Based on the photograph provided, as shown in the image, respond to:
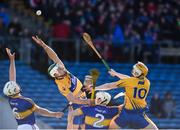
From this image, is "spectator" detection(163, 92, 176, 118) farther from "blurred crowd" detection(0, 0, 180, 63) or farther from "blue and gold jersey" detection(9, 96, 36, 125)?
"blue and gold jersey" detection(9, 96, 36, 125)

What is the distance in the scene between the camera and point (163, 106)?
22516 millimetres

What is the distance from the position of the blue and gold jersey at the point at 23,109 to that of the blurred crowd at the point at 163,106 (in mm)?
8253

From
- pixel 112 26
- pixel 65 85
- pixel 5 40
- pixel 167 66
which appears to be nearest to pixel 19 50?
pixel 5 40

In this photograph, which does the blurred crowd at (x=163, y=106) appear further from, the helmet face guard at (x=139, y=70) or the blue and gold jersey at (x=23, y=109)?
the blue and gold jersey at (x=23, y=109)

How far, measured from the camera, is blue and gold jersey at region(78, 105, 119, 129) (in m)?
14.5

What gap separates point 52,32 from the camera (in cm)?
2389

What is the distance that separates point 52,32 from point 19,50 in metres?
1.69

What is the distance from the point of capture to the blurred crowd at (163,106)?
73.4 feet

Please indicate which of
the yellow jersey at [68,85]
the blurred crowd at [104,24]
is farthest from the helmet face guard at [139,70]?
the blurred crowd at [104,24]

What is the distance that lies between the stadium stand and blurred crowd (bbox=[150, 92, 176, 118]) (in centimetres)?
15

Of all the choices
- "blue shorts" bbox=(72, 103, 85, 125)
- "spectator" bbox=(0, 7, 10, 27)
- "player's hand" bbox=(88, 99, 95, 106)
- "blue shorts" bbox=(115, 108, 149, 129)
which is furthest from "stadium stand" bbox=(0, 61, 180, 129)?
"player's hand" bbox=(88, 99, 95, 106)

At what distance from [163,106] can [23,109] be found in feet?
28.5

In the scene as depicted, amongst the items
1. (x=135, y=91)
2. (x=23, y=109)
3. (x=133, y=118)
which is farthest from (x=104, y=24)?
(x=23, y=109)

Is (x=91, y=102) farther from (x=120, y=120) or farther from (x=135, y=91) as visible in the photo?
(x=135, y=91)
